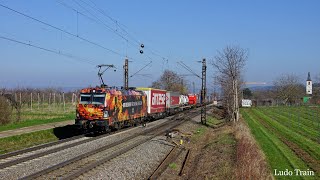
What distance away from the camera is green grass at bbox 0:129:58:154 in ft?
71.5

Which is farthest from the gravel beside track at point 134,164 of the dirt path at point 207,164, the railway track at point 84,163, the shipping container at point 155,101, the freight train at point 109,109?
the shipping container at point 155,101

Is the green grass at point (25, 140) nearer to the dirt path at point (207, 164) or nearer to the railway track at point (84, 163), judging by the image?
the railway track at point (84, 163)

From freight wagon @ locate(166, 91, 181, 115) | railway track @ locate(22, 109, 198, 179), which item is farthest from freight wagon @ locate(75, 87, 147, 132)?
freight wagon @ locate(166, 91, 181, 115)

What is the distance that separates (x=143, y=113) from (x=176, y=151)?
659 inches

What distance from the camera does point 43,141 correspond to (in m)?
24.9

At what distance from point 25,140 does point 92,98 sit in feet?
17.4

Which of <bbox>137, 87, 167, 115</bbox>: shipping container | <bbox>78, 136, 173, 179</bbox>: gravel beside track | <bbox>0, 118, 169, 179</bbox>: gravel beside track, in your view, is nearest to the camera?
<bbox>0, 118, 169, 179</bbox>: gravel beside track

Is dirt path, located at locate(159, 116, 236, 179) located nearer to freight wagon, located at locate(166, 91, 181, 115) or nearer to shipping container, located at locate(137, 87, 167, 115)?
shipping container, located at locate(137, 87, 167, 115)

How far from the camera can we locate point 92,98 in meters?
27.0

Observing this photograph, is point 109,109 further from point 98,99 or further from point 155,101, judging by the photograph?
point 155,101

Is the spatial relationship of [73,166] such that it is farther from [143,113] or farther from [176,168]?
[143,113]

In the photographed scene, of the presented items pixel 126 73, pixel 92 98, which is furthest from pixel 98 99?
pixel 126 73

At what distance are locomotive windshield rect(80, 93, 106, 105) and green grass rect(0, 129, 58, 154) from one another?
3289 millimetres

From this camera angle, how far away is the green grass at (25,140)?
21.8 m
